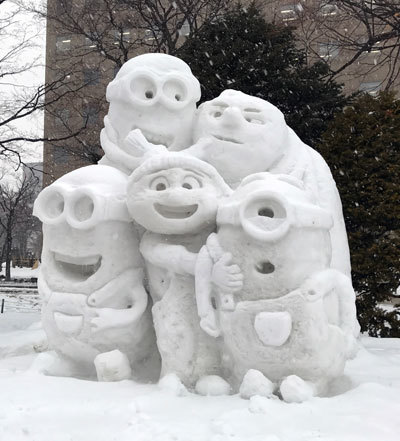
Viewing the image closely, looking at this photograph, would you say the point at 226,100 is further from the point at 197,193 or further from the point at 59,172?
the point at 59,172

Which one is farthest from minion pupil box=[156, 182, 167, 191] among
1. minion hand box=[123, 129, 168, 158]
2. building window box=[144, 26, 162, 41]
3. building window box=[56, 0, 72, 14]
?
building window box=[56, 0, 72, 14]

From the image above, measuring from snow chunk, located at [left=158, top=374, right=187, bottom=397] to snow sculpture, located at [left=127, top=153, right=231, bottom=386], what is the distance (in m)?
0.08

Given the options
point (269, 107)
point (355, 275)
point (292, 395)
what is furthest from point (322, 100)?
point (292, 395)

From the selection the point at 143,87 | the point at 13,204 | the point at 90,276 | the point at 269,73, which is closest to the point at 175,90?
the point at 143,87

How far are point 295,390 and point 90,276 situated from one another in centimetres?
153

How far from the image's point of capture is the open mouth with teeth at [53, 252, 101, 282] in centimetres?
354

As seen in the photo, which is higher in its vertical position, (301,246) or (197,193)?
(197,193)

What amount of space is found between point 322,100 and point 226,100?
4.47m

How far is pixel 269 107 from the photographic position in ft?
13.4

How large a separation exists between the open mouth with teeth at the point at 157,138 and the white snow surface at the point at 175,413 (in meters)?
1.87

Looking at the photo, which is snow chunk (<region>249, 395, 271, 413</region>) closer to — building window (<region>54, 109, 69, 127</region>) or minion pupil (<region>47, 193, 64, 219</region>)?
minion pupil (<region>47, 193, 64, 219</region>)

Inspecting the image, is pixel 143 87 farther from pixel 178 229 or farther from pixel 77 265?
pixel 77 265

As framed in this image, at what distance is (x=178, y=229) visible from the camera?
3381 millimetres

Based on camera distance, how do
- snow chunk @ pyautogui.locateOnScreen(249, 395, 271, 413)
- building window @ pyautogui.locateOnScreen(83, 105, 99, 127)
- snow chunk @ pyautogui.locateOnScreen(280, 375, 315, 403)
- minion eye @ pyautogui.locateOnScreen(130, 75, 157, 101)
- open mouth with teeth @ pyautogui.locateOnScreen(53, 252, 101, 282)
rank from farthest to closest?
1. building window @ pyautogui.locateOnScreen(83, 105, 99, 127)
2. minion eye @ pyautogui.locateOnScreen(130, 75, 157, 101)
3. open mouth with teeth @ pyautogui.locateOnScreen(53, 252, 101, 282)
4. snow chunk @ pyautogui.locateOnScreen(280, 375, 315, 403)
5. snow chunk @ pyautogui.locateOnScreen(249, 395, 271, 413)
